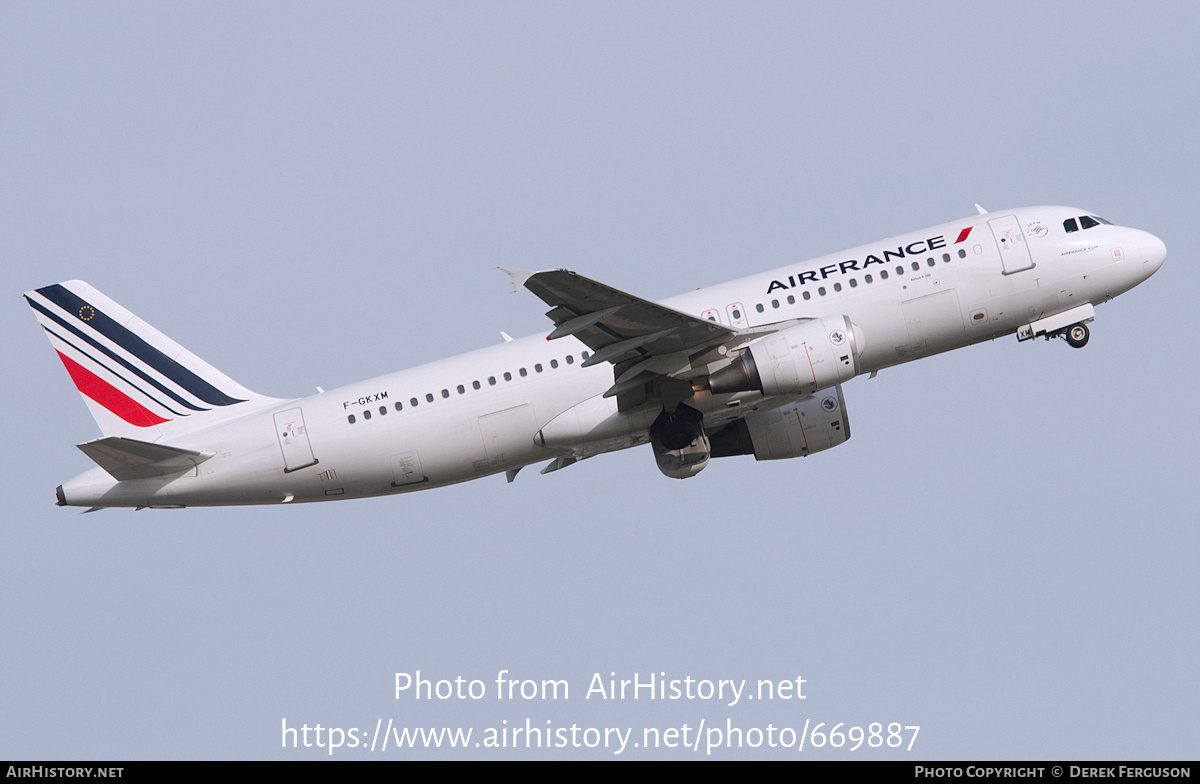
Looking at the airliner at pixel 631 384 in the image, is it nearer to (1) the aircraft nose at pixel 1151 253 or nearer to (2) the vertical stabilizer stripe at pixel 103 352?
(1) the aircraft nose at pixel 1151 253

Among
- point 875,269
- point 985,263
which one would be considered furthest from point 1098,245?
point 875,269

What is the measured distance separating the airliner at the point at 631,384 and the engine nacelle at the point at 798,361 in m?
0.10

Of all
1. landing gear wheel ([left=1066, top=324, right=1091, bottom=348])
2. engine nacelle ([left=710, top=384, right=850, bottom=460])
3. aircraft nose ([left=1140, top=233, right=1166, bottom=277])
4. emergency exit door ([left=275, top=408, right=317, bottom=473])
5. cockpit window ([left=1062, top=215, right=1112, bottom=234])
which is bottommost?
engine nacelle ([left=710, top=384, right=850, bottom=460])

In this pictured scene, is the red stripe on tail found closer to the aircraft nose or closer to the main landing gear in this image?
the main landing gear

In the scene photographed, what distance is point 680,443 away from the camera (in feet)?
122

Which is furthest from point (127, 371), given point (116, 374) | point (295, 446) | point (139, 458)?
point (295, 446)

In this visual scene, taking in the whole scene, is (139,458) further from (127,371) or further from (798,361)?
(798,361)

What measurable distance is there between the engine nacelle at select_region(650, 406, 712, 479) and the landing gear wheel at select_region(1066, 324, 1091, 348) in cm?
1154

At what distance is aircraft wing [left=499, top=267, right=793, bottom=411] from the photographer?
33031 millimetres

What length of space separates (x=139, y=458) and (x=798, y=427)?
65.5 feet

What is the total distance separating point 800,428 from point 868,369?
11.6 feet

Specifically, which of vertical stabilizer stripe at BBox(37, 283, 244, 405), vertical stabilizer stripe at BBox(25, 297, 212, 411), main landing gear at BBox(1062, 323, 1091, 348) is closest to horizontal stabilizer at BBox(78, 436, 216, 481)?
vertical stabilizer stripe at BBox(25, 297, 212, 411)

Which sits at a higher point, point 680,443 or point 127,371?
point 127,371

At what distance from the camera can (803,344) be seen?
114 feet
